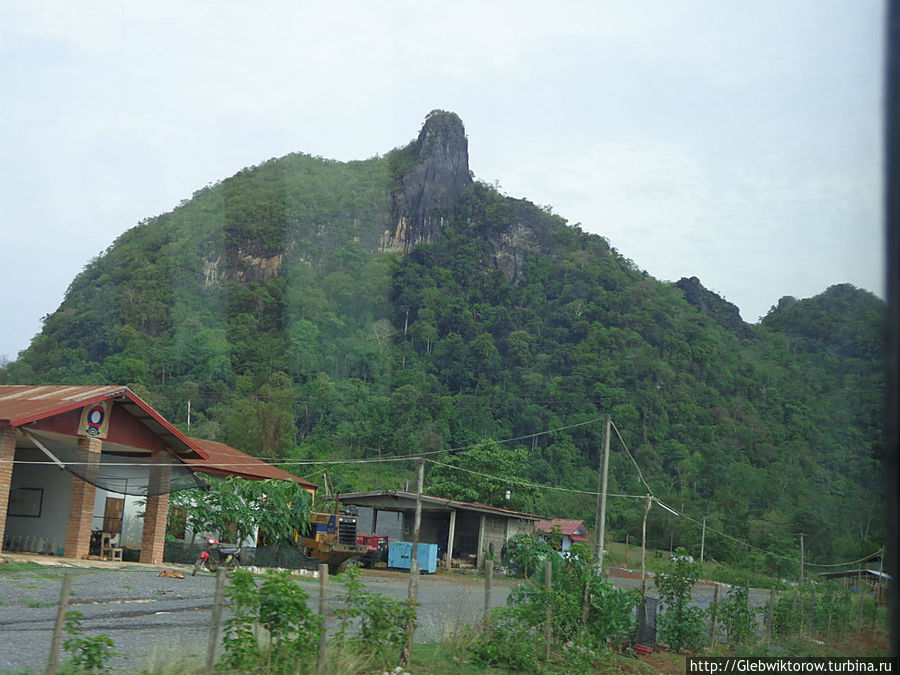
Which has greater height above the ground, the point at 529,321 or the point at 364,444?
the point at 529,321

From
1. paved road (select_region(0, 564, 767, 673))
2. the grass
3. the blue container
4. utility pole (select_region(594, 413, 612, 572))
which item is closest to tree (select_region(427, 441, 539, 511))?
the blue container

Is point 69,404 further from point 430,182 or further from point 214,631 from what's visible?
point 430,182

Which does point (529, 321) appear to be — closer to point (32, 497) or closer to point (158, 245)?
point (158, 245)

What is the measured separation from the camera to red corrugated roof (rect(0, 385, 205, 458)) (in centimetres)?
1669

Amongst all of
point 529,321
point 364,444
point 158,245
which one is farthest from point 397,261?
point 364,444

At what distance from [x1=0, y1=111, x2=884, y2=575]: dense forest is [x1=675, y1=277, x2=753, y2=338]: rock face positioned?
52cm

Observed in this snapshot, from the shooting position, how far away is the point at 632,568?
4147 cm

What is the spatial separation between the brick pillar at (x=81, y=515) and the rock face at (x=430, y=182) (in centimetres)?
9077

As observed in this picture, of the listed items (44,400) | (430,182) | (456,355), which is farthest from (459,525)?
(430,182)

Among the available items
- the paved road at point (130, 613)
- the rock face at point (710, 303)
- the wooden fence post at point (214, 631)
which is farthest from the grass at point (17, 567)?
the rock face at point (710, 303)

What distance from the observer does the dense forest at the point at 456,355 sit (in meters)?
47.6

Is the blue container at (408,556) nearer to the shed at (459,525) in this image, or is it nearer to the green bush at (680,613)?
the shed at (459,525)

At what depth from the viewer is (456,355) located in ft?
281

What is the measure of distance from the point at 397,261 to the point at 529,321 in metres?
21.5
